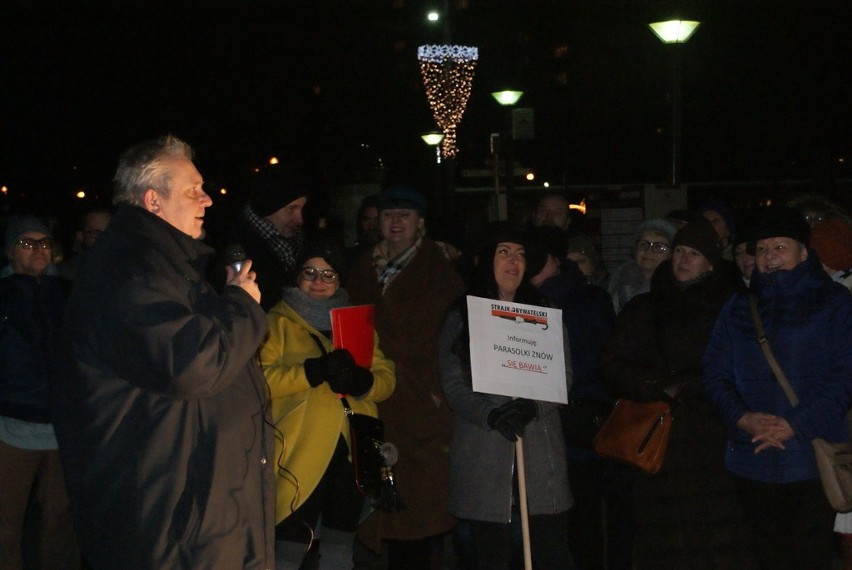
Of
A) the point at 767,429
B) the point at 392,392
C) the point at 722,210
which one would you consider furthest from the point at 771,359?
the point at 722,210

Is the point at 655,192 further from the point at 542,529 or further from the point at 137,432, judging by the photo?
the point at 137,432

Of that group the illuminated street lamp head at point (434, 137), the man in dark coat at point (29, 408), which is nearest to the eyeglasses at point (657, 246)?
the man in dark coat at point (29, 408)

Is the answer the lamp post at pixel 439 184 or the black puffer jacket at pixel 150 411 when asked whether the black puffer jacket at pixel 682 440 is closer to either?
the black puffer jacket at pixel 150 411

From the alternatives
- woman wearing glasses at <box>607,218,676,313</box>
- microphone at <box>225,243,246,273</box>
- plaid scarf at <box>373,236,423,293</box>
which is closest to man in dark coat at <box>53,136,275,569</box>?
microphone at <box>225,243,246,273</box>

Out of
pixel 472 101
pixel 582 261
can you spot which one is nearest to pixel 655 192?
pixel 582 261

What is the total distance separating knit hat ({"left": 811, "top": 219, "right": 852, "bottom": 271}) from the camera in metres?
6.21

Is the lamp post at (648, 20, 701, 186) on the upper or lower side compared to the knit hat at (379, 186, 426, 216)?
upper

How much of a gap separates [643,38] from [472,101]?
25.5 feet

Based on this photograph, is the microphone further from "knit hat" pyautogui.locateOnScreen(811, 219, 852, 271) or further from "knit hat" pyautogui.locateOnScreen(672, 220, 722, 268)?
"knit hat" pyautogui.locateOnScreen(811, 219, 852, 271)

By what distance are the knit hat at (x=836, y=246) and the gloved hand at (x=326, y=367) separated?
298 centimetres

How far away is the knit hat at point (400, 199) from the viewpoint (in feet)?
20.7

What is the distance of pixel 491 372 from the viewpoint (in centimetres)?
531

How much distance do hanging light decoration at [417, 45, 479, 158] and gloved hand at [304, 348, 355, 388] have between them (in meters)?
14.7

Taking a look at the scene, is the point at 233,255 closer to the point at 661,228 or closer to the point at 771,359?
the point at 771,359
